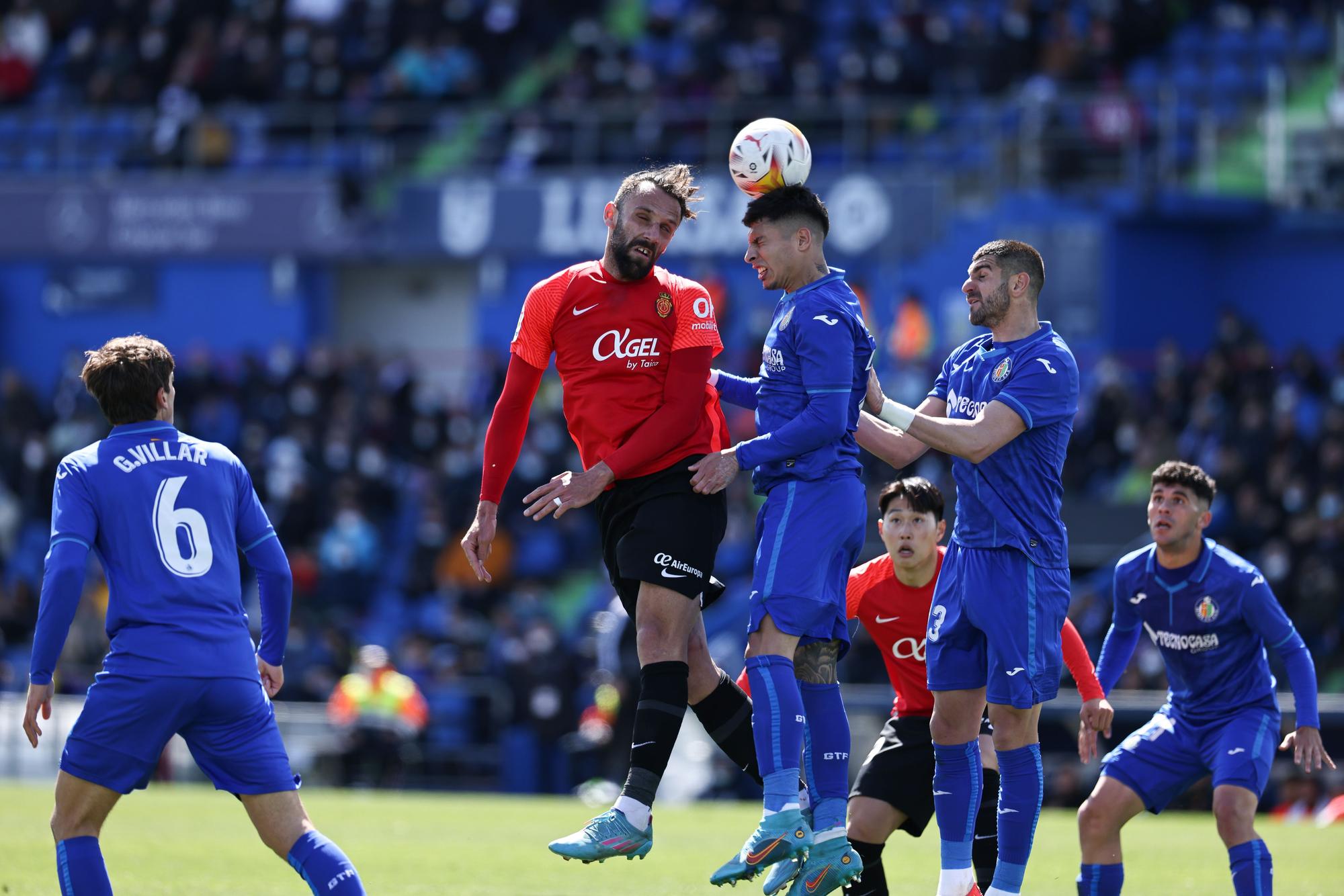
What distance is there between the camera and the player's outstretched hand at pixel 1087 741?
25.8 feet

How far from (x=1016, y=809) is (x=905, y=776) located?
970mm

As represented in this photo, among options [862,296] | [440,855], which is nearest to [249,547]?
[440,855]

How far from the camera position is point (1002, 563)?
7.36 metres

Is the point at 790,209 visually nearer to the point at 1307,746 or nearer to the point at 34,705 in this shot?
the point at 1307,746

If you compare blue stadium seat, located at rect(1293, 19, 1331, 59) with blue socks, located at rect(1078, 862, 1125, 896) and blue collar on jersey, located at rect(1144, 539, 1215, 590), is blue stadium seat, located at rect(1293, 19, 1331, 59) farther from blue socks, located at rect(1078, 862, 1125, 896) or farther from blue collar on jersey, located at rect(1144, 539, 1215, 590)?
blue socks, located at rect(1078, 862, 1125, 896)

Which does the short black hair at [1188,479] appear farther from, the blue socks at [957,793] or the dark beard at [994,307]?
the blue socks at [957,793]

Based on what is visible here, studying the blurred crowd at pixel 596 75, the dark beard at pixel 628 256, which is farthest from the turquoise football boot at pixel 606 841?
the blurred crowd at pixel 596 75

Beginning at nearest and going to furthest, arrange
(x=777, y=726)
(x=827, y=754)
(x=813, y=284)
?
(x=777, y=726)
(x=827, y=754)
(x=813, y=284)

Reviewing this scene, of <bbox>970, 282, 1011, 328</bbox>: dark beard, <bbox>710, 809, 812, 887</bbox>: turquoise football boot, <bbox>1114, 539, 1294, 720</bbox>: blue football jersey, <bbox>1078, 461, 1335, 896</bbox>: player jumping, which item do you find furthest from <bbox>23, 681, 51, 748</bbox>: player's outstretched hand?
<bbox>1114, 539, 1294, 720</bbox>: blue football jersey

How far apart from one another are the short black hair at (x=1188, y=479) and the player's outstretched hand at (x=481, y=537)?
290 centimetres

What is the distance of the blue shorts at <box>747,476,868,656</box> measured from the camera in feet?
23.4

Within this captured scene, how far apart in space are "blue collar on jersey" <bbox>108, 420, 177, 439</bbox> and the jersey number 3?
0.21 metres

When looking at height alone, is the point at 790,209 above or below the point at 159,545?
above

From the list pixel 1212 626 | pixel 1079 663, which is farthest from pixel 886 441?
pixel 1212 626
